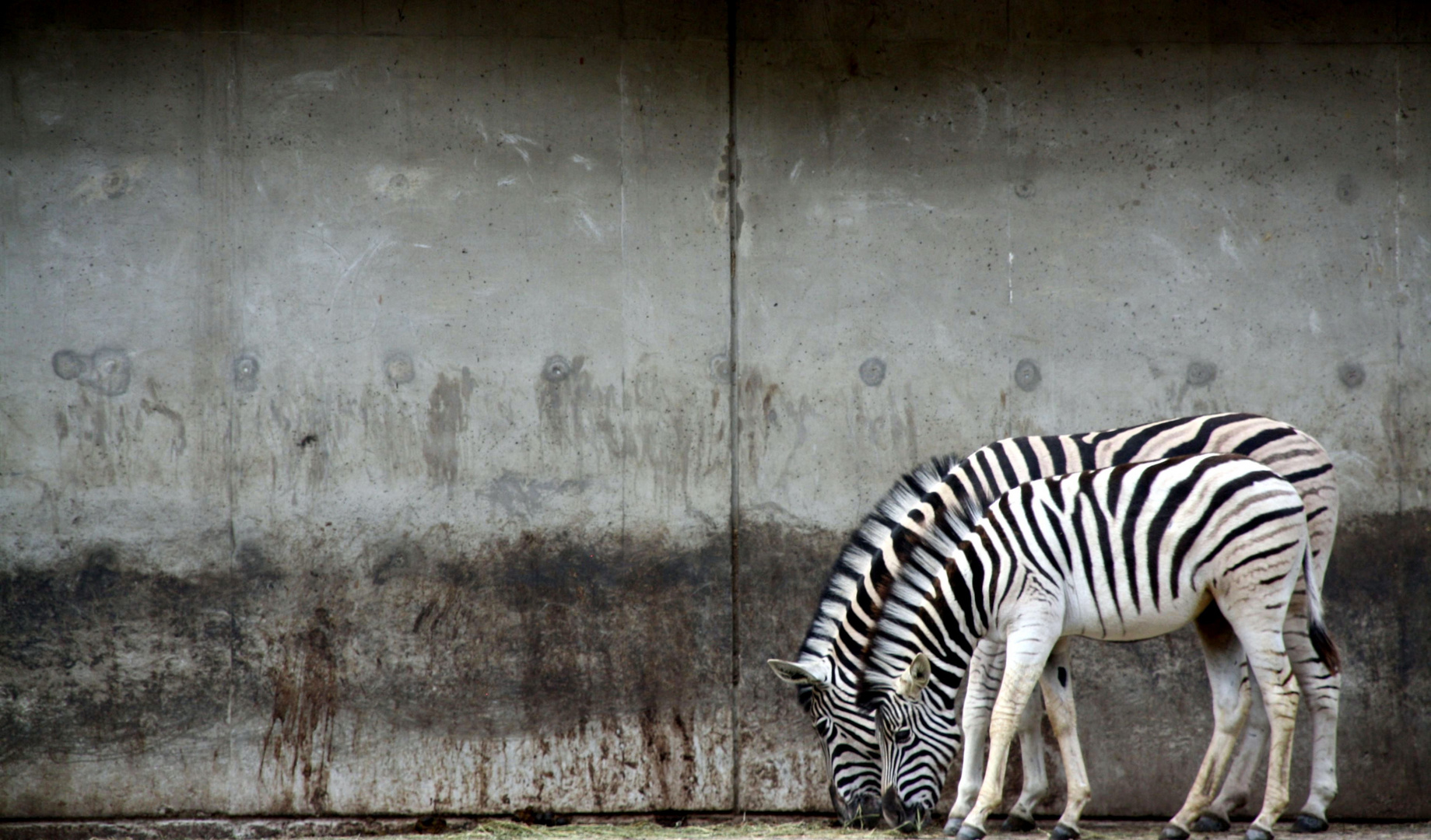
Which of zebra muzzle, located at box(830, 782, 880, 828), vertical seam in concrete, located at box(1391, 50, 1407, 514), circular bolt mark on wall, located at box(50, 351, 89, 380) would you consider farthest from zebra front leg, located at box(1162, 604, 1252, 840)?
circular bolt mark on wall, located at box(50, 351, 89, 380)

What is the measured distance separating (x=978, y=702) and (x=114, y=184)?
4.79m

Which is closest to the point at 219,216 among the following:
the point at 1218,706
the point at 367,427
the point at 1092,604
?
the point at 367,427

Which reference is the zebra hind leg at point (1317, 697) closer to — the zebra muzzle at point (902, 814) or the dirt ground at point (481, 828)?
the dirt ground at point (481, 828)

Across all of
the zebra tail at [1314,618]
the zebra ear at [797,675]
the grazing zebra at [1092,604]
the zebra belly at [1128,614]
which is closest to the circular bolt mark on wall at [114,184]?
the zebra ear at [797,675]

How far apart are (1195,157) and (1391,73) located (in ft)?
3.59

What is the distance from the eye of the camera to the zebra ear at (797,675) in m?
5.24

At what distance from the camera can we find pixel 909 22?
20.6ft

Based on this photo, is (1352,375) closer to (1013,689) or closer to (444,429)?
(1013,689)

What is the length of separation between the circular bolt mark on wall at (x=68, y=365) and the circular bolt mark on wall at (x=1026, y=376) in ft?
15.1

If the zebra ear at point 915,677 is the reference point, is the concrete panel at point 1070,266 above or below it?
above

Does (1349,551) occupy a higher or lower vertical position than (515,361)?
lower

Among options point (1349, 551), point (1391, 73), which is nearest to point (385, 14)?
point (1391, 73)

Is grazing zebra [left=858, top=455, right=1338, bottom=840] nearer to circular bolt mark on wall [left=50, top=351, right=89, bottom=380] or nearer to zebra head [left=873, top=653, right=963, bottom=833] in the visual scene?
zebra head [left=873, top=653, right=963, bottom=833]

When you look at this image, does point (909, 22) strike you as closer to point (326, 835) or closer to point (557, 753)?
point (557, 753)
